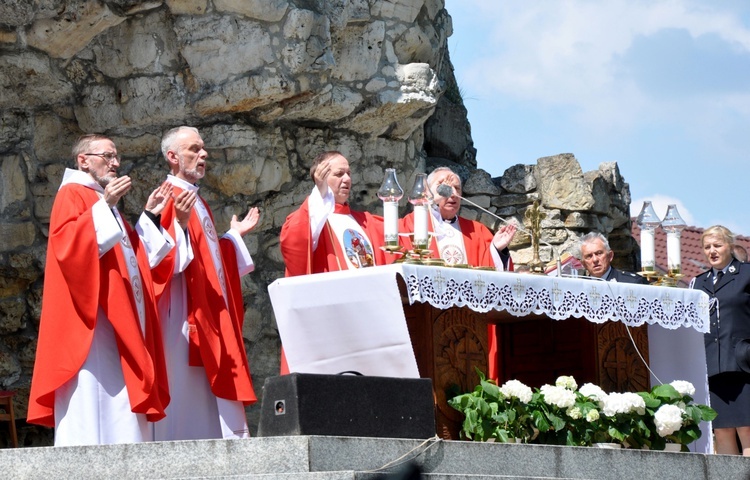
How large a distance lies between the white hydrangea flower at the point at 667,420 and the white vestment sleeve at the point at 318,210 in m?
2.20

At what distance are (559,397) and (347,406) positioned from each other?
1.22m

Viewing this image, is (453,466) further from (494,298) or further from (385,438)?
(494,298)

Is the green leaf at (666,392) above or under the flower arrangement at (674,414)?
above

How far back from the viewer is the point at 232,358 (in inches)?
281

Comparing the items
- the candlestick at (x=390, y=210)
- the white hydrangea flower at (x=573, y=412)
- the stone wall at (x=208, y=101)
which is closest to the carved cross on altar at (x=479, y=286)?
the candlestick at (x=390, y=210)

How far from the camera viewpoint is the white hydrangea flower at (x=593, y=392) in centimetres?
624

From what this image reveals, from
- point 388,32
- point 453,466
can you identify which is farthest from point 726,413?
point 388,32

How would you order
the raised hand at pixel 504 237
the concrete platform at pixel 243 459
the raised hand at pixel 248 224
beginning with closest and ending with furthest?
1. the concrete platform at pixel 243 459
2. the raised hand at pixel 504 237
3. the raised hand at pixel 248 224

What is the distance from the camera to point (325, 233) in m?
7.54

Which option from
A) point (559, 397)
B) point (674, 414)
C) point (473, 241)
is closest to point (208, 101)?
point (473, 241)

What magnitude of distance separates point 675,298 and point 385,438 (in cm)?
216

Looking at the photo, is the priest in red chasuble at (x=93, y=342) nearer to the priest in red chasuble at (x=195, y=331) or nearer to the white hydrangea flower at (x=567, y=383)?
the priest in red chasuble at (x=195, y=331)

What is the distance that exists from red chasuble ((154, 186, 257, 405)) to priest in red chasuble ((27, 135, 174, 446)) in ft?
1.46

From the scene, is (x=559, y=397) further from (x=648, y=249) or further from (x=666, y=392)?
(x=648, y=249)
